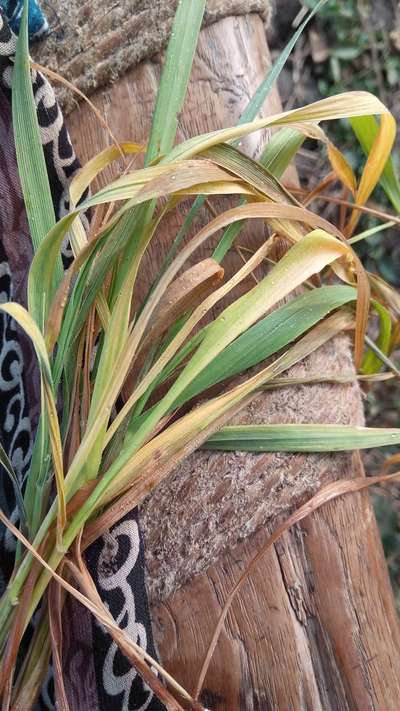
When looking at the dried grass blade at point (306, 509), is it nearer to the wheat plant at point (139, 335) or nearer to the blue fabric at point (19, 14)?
the wheat plant at point (139, 335)

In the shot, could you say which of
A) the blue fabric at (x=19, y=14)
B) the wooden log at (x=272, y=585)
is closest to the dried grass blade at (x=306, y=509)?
the wooden log at (x=272, y=585)

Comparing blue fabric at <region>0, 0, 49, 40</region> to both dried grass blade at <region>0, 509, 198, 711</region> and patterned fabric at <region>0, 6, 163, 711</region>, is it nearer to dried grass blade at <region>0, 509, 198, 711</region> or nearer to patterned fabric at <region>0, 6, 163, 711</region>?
patterned fabric at <region>0, 6, 163, 711</region>

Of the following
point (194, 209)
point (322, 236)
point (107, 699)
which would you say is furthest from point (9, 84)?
point (107, 699)

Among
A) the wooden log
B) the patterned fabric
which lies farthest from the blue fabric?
the wooden log

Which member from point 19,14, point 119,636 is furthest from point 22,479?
point 19,14

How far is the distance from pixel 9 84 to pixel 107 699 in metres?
0.64

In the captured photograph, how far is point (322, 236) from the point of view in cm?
64

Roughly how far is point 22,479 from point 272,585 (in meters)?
0.29

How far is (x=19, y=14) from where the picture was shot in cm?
75

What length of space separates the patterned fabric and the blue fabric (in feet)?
0.06

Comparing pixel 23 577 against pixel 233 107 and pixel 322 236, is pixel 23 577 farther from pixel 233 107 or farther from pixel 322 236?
pixel 233 107

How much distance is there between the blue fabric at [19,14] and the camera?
2.47 feet

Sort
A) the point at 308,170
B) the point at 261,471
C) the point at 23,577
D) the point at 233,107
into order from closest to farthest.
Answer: the point at 23,577 < the point at 261,471 < the point at 233,107 < the point at 308,170

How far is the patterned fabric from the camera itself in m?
0.62
